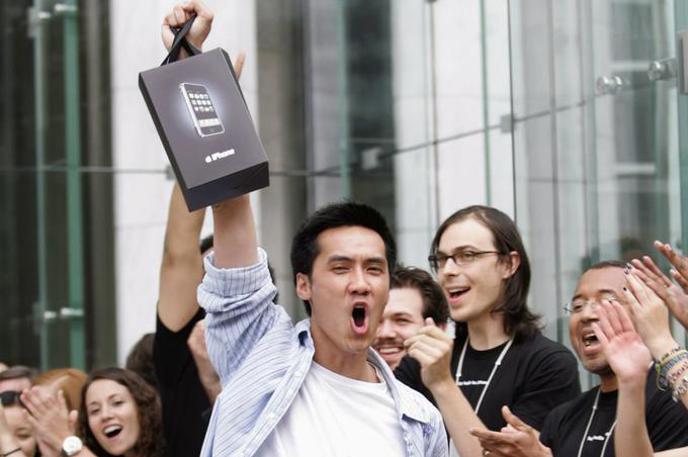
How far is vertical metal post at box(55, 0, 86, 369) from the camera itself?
1195 centimetres

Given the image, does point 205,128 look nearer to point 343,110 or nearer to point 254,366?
point 254,366

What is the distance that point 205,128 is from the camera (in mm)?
3637

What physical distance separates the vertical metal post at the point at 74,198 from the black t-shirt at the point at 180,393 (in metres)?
6.45

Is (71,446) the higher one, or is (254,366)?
(254,366)

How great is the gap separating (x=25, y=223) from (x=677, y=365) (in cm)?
879

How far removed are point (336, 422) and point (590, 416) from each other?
122 cm

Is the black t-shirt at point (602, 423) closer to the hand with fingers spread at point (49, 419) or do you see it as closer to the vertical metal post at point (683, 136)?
the vertical metal post at point (683, 136)

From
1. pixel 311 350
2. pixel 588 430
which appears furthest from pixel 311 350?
pixel 588 430

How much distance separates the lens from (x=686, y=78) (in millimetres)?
5699

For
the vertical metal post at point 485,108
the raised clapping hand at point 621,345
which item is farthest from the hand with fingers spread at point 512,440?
the vertical metal post at point 485,108

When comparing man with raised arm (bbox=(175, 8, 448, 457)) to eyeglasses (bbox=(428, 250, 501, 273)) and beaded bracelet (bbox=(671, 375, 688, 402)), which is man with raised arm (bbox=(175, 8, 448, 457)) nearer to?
beaded bracelet (bbox=(671, 375, 688, 402))

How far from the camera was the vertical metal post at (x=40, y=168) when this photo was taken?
39.3ft

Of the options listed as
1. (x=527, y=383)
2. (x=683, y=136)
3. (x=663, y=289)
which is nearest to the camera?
(x=663, y=289)

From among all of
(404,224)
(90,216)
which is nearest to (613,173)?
(404,224)
